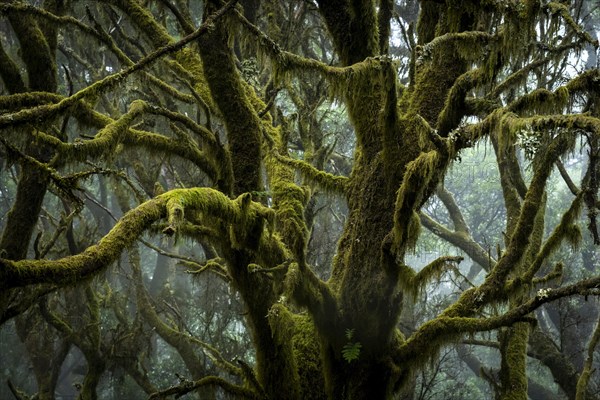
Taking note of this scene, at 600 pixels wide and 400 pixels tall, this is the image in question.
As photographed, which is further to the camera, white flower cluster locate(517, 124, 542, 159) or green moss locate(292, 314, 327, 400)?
green moss locate(292, 314, 327, 400)

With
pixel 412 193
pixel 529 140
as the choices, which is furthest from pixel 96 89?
pixel 529 140

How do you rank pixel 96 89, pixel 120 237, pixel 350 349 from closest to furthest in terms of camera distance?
pixel 120 237, pixel 96 89, pixel 350 349

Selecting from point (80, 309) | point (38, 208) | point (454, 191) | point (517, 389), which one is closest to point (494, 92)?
point (517, 389)

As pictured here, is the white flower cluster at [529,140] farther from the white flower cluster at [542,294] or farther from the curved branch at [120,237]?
the curved branch at [120,237]

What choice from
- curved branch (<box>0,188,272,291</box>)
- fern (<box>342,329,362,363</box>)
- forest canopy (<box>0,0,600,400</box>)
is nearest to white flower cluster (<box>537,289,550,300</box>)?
forest canopy (<box>0,0,600,400</box>)

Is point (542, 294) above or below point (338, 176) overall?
below

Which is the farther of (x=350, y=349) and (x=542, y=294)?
(x=350, y=349)

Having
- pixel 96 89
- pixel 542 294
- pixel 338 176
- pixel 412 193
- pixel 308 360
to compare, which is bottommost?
pixel 542 294

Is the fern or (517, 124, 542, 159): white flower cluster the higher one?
(517, 124, 542, 159): white flower cluster

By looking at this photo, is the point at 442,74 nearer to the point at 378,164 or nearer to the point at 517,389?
the point at 378,164

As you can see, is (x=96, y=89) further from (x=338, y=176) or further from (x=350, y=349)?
(x=350, y=349)

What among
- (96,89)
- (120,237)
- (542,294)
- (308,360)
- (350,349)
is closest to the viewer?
(120,237)

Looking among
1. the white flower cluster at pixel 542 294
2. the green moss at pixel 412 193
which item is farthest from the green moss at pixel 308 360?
the white flower cluster at pixel 542 294

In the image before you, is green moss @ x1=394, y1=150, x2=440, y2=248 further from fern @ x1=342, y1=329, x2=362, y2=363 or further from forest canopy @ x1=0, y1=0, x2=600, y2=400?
fern @ x1=342, y1=329, x2=362, y2=363
